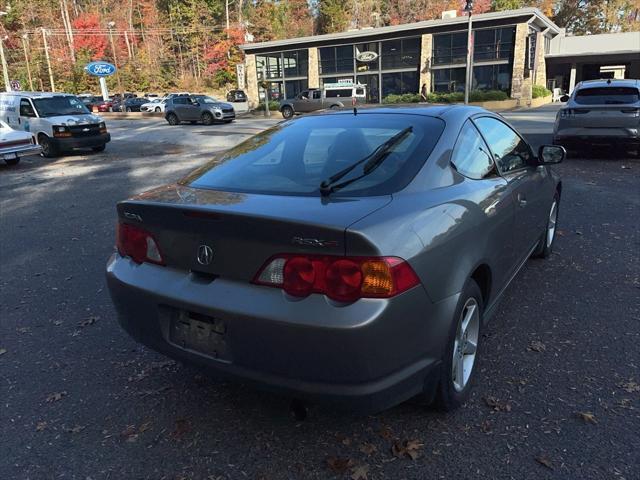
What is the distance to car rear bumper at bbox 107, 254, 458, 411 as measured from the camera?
2.08 m

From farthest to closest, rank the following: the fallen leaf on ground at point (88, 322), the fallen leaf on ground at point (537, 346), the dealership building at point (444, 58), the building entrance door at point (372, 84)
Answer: the building entrance door at point (372, 84), the dealership building at point (444, 58), the fallen leaf on ground at point (88, 322), the fallen leaf on ground at point (537, 346)

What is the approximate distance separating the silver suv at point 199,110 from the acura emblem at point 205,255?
90.0 ft

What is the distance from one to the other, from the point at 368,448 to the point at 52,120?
15631 mm

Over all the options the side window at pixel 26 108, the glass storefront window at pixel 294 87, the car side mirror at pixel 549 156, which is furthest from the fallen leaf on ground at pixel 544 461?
the glass storefront window at pixel 294 87

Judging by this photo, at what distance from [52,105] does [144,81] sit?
58598 mm

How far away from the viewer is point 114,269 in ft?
9.30

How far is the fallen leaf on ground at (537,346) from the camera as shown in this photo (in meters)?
3.38

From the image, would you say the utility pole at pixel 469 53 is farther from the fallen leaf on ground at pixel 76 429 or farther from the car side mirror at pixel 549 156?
the fallen leaf on ground at pixel 76 429

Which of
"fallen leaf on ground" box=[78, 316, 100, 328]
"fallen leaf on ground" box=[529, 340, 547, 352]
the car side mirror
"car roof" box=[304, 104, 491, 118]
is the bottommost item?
"fallen leaf on ground" box=[529, 340, 547, 352]

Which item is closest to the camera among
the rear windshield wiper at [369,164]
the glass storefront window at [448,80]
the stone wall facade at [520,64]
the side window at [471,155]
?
the rear windshield wiper at [369,164]

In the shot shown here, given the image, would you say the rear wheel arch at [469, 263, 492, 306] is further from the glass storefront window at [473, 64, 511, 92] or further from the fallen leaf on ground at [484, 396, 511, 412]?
the glass storefront window at [473, 64, 511, 92]

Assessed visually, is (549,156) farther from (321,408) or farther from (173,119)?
(173,119)

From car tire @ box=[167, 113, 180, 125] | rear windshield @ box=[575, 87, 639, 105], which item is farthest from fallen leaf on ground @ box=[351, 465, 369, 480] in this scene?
car tire @ box=[167, 113, 180, 125]

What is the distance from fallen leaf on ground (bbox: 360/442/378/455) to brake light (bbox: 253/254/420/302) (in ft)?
2.88
